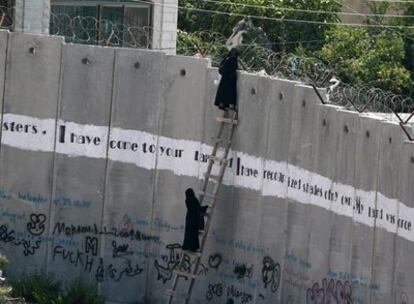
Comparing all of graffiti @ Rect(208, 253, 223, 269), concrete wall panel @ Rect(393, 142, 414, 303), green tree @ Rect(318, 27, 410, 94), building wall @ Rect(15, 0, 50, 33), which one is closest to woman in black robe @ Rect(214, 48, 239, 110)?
graffiti @ Rect(208, 253, 223, 269)

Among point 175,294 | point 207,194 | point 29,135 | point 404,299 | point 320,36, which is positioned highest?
point 320,36

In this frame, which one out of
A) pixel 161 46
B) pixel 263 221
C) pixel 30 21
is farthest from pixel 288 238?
pixel 161 46

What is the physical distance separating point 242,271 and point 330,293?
7.12 feet

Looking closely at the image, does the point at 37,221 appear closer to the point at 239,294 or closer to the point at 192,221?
the point at 192,221

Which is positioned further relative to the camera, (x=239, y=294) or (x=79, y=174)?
(x=79, y=174)

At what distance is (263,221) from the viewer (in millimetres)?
16844

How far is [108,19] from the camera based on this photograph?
25.5 metres

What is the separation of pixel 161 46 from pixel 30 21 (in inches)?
144

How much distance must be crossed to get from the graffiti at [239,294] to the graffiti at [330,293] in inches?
54.9

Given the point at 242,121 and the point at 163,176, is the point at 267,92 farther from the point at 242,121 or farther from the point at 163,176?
the point at 163,176

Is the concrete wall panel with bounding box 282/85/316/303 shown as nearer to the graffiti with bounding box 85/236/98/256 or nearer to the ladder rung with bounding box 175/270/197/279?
the ladder rung with bounding box 175/270/197/279

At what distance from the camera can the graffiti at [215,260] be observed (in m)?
17.5

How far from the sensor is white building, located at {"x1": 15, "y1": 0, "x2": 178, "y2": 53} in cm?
2234

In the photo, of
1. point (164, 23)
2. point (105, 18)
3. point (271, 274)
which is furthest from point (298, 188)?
point (164, 23)
